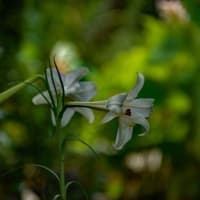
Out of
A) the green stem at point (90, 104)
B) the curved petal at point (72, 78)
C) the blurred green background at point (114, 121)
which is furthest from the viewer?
the blurred green background at point (114, 121)

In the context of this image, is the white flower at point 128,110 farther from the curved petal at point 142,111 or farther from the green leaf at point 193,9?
the green leaf at point 193,9

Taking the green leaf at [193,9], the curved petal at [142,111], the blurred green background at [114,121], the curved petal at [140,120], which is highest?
the curved petal at [142,111]

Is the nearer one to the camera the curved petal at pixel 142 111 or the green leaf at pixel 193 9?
the curved petal at pixel 142 111

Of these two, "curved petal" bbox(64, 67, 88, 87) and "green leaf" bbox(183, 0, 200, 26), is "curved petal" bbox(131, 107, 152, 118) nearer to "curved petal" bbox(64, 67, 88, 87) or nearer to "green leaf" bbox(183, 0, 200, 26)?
"curved petal" bbox(64, 67, 88, 87)

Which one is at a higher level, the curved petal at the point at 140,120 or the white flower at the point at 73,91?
the white flower at the point at 73,91

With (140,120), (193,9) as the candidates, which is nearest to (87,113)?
(140,120)

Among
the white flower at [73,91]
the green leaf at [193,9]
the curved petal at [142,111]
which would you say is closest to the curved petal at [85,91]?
the white flower at [73,91]

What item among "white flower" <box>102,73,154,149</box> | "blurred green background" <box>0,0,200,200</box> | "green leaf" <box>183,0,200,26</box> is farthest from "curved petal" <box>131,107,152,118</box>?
"green leaf" <box>183,0,200,26</box>
